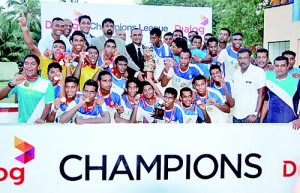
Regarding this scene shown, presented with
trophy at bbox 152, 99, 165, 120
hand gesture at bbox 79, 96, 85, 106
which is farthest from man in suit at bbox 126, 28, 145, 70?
hand gesture at bbox 79, 96, 85, 106

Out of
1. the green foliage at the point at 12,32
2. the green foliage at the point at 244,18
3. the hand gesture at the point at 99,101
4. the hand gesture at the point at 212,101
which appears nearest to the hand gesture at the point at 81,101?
the hand gesture at the point at 99,101

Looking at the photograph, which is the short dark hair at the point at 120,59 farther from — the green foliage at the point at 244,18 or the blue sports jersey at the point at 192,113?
the green foliage at the point at 244,18

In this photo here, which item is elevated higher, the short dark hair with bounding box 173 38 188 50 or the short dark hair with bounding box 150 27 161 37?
the short dark hair with bounding box 150 27 161 37

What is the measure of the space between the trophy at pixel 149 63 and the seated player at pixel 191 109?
2.45 feet

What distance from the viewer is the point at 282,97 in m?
4.61

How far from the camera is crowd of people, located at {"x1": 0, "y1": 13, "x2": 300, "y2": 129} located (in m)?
4.24

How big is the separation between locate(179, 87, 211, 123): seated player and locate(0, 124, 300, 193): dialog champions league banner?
0.84m

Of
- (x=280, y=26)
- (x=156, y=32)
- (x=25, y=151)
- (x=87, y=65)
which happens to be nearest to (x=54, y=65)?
(x=87, y=65)

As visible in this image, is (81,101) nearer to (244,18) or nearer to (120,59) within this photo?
(120,59)

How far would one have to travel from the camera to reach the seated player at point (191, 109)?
14.5 feet

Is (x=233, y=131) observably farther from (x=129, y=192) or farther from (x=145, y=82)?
(x=145, y=82)

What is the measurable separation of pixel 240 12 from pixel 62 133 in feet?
21.0

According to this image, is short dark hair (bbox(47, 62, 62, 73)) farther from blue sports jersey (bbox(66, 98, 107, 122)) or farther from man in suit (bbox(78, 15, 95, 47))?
man in suit (bbox(78, 15, 95, 47))

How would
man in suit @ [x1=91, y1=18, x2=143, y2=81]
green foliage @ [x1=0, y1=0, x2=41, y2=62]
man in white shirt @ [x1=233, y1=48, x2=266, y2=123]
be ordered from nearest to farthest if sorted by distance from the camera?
man in white shirt @ [x1=233, y1=48, x2=266, y2=123], man in suit @ [x1=91, y1=18, x2=143, y2=81], green foliage @ [x1=0, y1=0, x2=41, y2=62]
